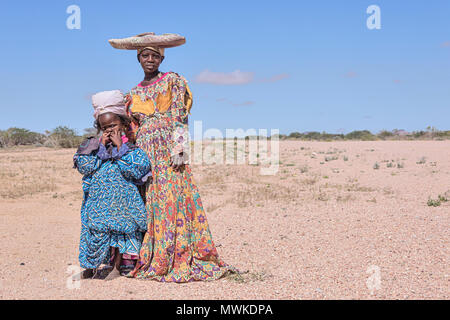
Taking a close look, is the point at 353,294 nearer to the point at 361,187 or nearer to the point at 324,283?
the point at 324,283

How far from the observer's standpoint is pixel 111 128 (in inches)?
185

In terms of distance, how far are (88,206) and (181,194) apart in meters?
0.94

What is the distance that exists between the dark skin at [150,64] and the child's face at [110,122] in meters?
0.50

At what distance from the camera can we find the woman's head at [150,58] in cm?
480

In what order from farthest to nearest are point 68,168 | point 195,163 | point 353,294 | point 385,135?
point 385,135
point 195,163
point 68,168
point 353,294

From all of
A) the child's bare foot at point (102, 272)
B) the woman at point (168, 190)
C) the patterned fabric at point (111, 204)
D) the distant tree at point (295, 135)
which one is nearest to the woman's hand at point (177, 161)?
the woman at point (168, 190)

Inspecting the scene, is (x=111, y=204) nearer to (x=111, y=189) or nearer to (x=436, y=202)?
(x=111, y=189)

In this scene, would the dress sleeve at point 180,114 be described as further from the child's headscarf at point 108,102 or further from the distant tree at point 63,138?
the distant tree at point 63,138

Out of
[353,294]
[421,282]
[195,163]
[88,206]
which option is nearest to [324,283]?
[353,294]

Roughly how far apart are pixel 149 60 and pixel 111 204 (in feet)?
5.09

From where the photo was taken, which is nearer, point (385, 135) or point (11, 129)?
point (11, 129)

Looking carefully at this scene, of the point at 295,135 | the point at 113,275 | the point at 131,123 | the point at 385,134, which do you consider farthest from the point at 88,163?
the point at 295,135

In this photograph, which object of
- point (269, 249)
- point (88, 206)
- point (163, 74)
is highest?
point (163, 74)
